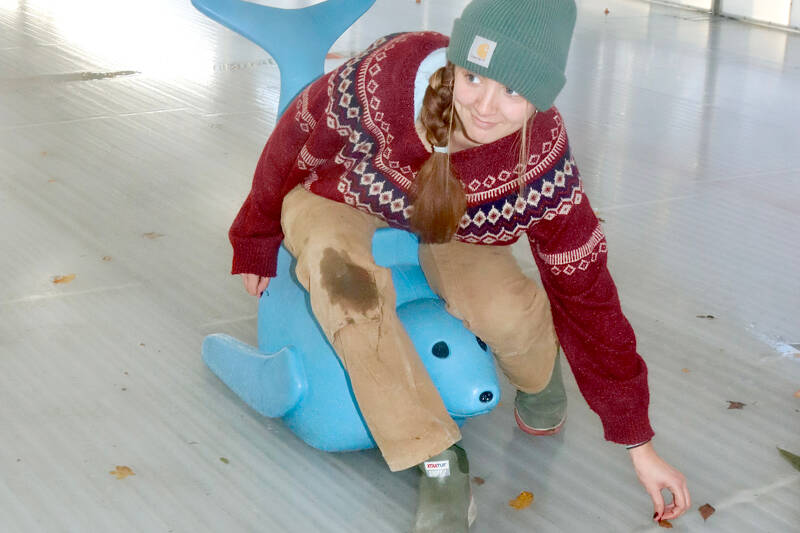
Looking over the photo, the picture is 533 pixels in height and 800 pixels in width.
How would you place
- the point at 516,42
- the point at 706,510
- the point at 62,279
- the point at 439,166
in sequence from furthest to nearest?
the point at 62,279
the point at 706,510
the point at 439,166
the point at 516,42

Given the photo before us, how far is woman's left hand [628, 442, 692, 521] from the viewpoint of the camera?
55.7 inches

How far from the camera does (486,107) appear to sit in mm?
1408

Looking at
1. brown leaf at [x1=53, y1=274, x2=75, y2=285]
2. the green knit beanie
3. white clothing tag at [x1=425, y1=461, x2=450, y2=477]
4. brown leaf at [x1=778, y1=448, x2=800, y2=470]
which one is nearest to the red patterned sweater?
the green knit beanie

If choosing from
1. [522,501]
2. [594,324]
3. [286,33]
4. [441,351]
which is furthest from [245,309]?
[594,324]

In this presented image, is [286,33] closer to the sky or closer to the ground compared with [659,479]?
closer to the sky

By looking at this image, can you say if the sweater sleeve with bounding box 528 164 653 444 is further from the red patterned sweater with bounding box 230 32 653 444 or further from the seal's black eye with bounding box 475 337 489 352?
the seal's black eye with bounding box 475 337 489 352

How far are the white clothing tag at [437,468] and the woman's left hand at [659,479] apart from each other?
0.84ft

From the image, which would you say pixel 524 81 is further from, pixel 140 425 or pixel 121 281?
pixel 121 281

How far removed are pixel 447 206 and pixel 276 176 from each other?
0.31m

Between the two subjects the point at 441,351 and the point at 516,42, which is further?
the point at 441,351

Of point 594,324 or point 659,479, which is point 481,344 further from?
point 659,479

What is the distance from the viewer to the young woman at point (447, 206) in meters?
1.41

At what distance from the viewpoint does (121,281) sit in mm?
2307

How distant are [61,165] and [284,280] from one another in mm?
1485
